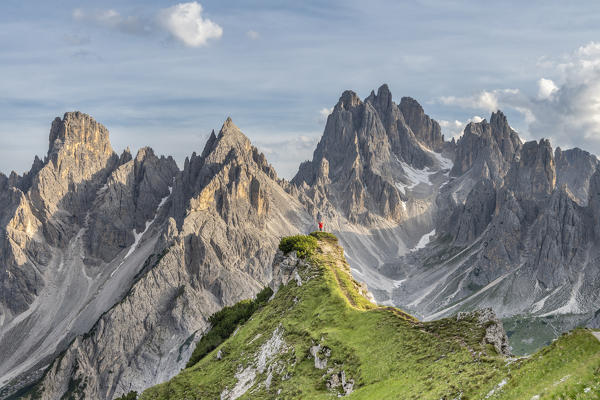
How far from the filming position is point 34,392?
199375 mm

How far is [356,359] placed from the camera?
4497 cm

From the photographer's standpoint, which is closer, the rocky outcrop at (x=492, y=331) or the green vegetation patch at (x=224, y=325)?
the rocky outcrop at (x=492, y=331)

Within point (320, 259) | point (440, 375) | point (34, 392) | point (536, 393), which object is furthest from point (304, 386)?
point (34, 392)

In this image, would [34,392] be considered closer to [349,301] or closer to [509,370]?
[349,301]

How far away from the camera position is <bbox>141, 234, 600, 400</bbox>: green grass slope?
2538 centimetres

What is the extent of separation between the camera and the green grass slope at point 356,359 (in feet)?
83.3

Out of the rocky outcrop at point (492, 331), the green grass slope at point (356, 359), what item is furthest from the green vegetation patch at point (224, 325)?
the rocky outcrop at point (492, 331)

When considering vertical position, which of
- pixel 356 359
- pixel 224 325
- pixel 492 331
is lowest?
pixel 224 325

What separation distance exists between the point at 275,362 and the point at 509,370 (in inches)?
1212

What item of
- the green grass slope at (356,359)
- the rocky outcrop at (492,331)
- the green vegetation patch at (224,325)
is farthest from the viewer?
the green vegetation patch at (224,325)

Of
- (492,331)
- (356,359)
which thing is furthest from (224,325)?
(492,331)

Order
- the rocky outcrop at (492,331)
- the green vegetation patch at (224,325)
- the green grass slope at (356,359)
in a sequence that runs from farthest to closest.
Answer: the green vegetation patch at (224,325), the rocky outcrop at (492,331), the green grass slope at (356,359)

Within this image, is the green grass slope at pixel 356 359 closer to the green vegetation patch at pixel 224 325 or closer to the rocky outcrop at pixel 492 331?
the rocky outcrop at pixel 492 331

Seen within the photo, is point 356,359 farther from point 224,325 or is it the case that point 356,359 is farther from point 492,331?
point 224,325
